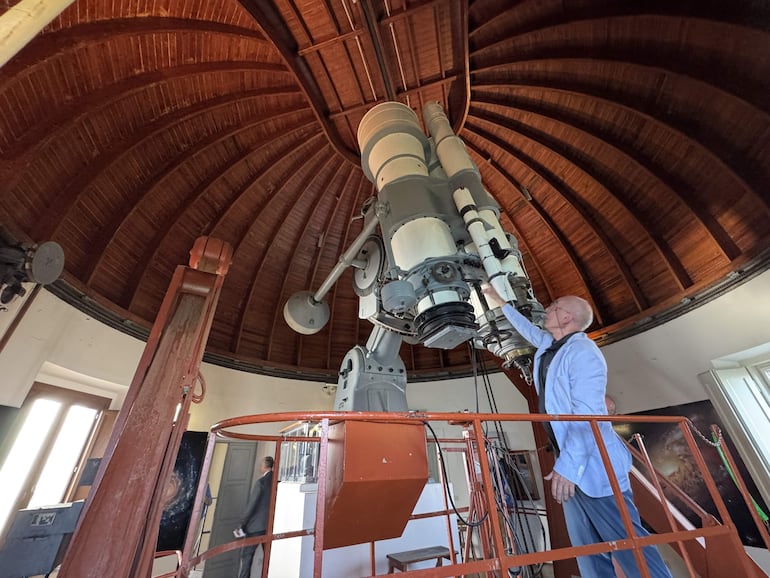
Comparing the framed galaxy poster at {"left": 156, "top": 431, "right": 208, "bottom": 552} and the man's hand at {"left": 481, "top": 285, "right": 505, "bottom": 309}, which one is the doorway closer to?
the framed galaxy poster at {"left": 156, "top": 431, "right": 208, "bottom": 552}

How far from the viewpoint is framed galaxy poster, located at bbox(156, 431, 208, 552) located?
532 cm

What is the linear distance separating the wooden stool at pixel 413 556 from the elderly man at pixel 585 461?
7.40ft

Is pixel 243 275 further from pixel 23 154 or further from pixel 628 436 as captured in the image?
pixel 628 436

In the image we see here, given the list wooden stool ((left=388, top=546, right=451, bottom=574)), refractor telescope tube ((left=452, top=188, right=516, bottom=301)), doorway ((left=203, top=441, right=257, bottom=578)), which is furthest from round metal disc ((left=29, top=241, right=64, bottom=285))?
wooden stool ((left=388, top=546, right=451, bottom=574))

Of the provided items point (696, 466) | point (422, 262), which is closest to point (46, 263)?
point (422, 262)

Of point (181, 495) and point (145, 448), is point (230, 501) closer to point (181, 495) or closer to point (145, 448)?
point (181, 495)

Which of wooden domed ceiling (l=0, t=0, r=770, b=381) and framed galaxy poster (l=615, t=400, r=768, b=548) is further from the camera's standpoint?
framed galaxy poster (l=615, t=400, r=768, b=548)

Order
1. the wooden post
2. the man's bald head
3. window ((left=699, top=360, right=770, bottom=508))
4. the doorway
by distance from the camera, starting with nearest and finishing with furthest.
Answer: the man's bald head < window ((left=699, top=360, right=770, bottom=508)) < the wooden post < the doorway

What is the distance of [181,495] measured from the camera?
18.2 ft

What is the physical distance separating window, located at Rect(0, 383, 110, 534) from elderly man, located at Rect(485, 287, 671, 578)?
5614mm

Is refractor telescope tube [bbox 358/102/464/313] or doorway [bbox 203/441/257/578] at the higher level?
refractor telescope tube [bbox 358/102/464/313]

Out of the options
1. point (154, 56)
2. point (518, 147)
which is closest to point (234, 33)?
point (154, 56)

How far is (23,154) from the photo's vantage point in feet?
12.4

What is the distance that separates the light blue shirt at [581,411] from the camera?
196cm
